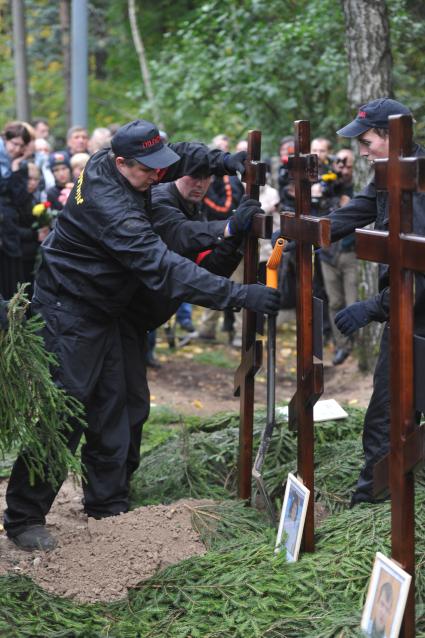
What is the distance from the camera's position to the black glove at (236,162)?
17.6ft

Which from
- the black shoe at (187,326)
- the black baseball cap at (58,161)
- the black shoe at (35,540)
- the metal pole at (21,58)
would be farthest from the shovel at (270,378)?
the metal pole at (21,58)

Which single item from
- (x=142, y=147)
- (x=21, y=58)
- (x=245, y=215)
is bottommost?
(x=245, y=215)

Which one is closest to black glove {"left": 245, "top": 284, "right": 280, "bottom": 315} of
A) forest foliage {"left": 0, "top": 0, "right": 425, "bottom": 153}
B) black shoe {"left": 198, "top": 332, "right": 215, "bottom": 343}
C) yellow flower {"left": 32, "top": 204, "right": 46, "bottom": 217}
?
forest foliage {"left": 0, "top": 0, "right": 425, "bottom": 153}

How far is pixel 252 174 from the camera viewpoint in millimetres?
5082

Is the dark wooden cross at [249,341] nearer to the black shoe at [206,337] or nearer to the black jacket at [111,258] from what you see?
the black jacket at [111,258]

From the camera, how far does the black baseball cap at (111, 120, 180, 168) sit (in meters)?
4.77

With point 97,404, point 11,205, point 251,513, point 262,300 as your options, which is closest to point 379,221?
point 262,300

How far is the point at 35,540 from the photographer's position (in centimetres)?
503

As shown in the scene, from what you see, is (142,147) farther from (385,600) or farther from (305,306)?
(385,600)

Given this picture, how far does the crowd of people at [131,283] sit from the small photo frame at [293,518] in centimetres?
54

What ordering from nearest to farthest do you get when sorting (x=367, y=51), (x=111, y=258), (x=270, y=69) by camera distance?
(x=111, y=258)
(x=367, y=51)
(x=270, y=69)

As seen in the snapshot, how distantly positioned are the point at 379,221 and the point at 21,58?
15.2 metres

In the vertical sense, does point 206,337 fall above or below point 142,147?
below

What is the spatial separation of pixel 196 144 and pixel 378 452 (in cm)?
209
